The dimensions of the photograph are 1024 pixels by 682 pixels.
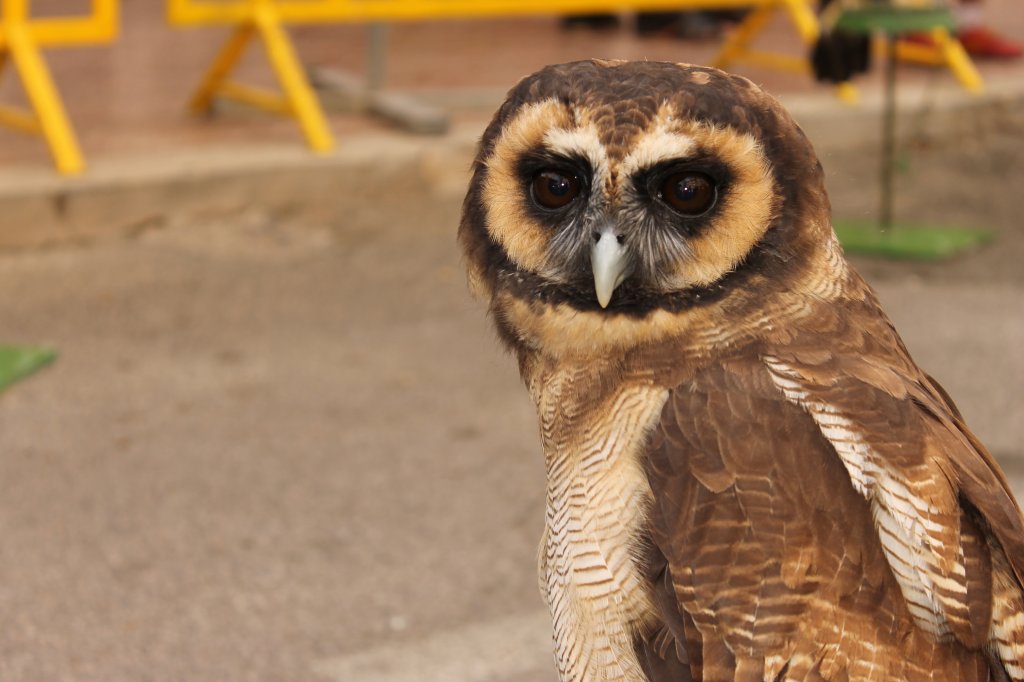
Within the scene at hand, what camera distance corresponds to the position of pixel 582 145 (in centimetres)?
235

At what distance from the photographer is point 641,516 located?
240 centimetres

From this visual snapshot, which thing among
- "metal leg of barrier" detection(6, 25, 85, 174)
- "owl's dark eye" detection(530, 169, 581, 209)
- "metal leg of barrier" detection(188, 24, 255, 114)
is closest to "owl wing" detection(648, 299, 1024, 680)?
"owl's dark eye" detection(530, 169, 581, 209)

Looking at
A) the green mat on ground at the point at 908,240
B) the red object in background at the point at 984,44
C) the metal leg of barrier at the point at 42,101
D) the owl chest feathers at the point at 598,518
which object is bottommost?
the red object in background at the point at 984,44

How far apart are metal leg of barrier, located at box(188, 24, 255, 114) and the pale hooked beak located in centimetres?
613

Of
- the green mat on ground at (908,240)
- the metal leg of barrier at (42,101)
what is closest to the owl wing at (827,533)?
the green mat on ground at (908,240)

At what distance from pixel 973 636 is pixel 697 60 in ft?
30.7

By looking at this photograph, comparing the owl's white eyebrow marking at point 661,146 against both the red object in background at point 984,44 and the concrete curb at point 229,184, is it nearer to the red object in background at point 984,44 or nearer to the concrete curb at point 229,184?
the concrete curb at point 229,184

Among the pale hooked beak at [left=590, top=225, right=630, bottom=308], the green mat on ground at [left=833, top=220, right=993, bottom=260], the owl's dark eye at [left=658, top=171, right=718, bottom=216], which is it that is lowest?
the green mat on ground at [left=833, top=220, right=993, bottom=260]

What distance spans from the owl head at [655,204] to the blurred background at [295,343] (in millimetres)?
1790

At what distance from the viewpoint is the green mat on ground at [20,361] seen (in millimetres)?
5691

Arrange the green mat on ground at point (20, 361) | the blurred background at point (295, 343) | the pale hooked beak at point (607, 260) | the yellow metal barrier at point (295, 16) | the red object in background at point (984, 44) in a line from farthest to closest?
the red object in background at point (984, 44), the yellow metal barrier at point (295, 16), the green mat on ground at point (20, 361), the blurred background at point (295, 343), the pale hooked beak at point (607, 260)

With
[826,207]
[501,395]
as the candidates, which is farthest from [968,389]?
[826,207]

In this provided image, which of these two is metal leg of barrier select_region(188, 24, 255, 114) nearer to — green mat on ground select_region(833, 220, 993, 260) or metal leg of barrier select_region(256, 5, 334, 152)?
metal leg of barrier select_region(256, 5, 334, 152)

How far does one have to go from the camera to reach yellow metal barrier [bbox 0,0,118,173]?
712 centimetres
